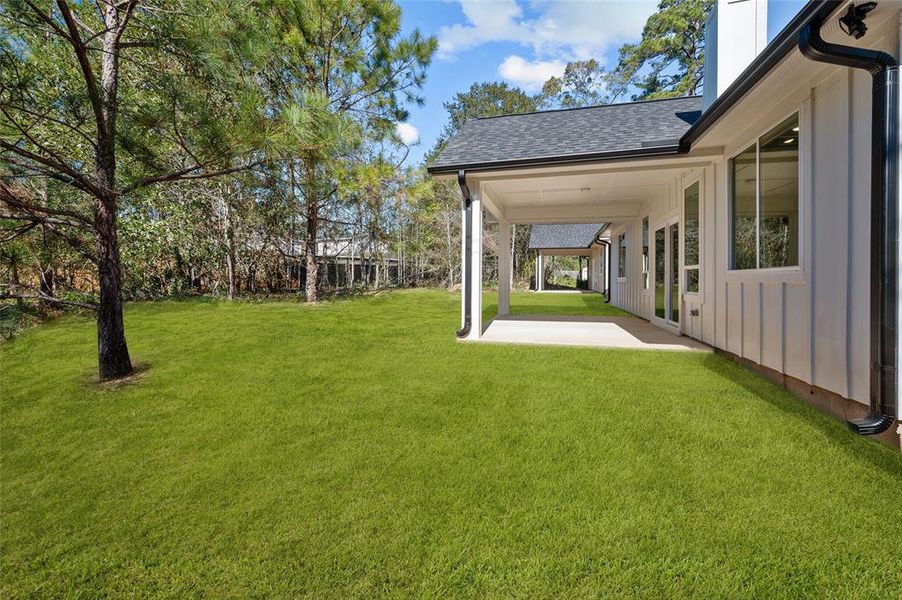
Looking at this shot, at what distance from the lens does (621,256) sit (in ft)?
38.3

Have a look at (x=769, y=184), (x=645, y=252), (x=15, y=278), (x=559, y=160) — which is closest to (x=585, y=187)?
(x=559, y=160)

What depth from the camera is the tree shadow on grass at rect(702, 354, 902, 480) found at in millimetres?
2297

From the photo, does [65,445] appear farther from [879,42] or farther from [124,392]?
[879,42]

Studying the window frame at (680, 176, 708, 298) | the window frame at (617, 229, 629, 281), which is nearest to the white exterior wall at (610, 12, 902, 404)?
the window frame at (680, 176, 708, 298)

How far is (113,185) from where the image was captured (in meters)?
3.73

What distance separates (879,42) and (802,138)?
0.81m

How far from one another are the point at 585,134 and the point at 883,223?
4.36m

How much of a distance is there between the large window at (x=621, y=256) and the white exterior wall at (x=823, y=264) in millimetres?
7007

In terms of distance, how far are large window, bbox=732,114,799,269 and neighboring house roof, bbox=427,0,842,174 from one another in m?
0.54

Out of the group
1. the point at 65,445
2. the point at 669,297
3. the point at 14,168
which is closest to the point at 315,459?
the point at 65,445

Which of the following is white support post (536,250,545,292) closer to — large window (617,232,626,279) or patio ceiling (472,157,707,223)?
large window (617,232,626,279)

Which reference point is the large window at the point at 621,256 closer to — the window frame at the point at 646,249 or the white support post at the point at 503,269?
the window frame at the point at 646,249

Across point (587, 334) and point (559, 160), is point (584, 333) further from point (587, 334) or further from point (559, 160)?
point (559, 160)

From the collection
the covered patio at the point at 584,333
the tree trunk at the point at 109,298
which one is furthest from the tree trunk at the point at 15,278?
the covered patio at the point at 584,333
